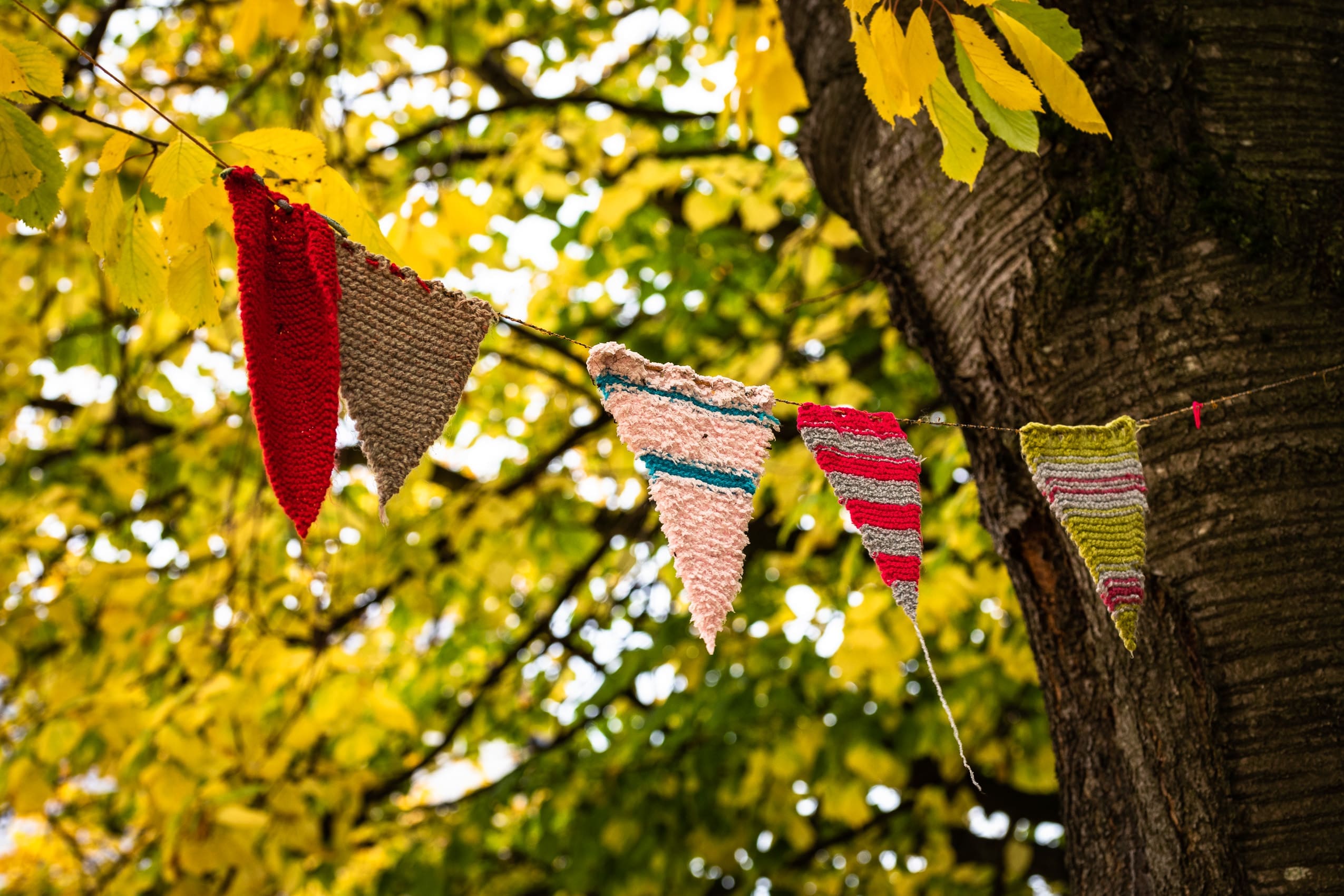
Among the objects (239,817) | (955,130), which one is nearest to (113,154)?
(955,130)

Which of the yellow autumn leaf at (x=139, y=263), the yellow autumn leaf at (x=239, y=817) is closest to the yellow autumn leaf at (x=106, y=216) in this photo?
the yellow autumn leaf at (x=139, y=263)

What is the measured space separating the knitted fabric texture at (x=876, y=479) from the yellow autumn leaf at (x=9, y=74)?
0.94 metres

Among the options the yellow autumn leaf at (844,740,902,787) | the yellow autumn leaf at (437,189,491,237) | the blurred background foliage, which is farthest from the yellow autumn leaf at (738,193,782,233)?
the yellow autumn leaf at (844,740,902,787)

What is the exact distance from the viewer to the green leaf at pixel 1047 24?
3.79 feet

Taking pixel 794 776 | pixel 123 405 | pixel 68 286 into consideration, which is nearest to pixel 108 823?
pixel 123 405

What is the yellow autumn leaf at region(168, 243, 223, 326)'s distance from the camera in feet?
4.11

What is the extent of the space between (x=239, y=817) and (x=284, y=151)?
1.56 m

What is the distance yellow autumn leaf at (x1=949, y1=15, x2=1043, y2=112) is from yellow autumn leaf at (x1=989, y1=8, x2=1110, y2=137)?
0.6 inches

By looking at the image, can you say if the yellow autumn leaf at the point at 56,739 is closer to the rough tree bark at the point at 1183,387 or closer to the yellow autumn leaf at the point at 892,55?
the rough tree bark at the point at 1183,387

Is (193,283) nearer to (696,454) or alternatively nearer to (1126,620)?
(696,454)

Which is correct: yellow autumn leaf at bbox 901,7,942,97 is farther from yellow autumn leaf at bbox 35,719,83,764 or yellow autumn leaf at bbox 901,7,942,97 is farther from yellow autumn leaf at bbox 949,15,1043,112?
yellow autumn leaf at bbox 35,719,83,764

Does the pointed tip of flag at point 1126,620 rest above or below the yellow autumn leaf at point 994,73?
below

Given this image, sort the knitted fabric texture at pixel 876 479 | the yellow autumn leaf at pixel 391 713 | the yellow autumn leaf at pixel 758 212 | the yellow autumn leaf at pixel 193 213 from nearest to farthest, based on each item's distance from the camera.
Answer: the yellow autumn leaf at pixel 193 213, the knitted fabric texture at pixel 876 479, the yellow autumn leaf at pixel 391 713, the yellow autumn leaf at pixel 758 212

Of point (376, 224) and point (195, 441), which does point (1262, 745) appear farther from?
point (195, 441)
